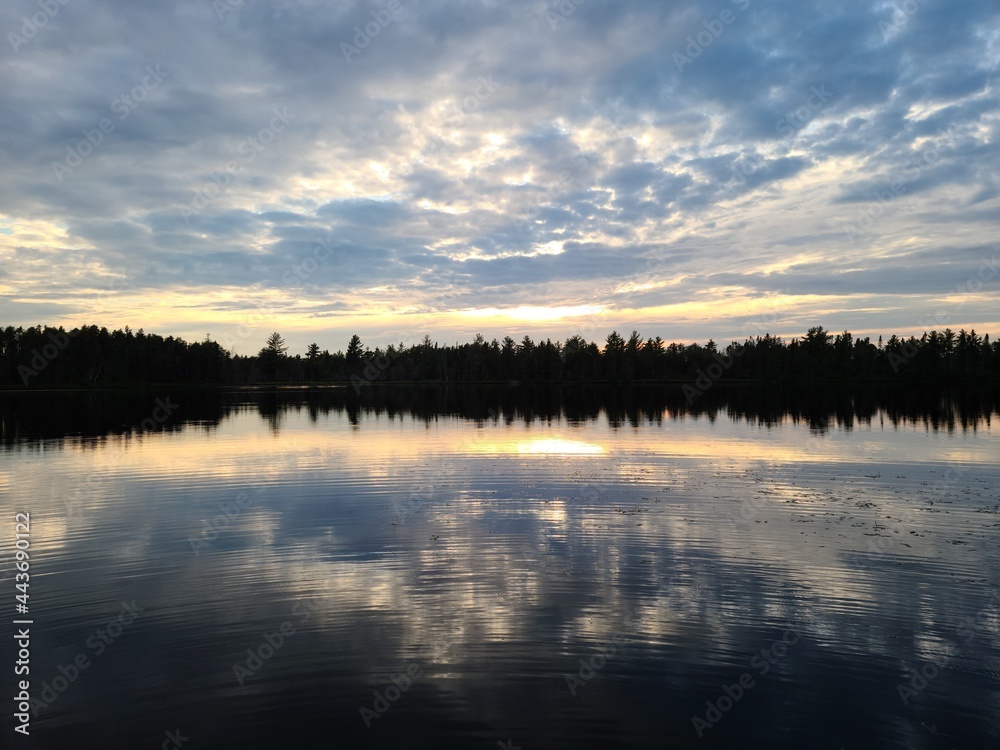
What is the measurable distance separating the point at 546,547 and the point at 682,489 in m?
11.1

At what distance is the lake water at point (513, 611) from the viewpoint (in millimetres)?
9117

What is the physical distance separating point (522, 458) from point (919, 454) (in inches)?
936

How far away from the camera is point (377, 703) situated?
956cm

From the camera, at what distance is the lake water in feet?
29.9

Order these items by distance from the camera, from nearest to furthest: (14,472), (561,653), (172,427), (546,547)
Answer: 1. (561,653)
2. (546,547)
3. (14,472)
4. (172,427)

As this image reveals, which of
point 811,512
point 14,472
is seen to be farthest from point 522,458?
point 14,472

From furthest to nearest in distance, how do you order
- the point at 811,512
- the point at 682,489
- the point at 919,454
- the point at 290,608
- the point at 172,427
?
the point at 172,427 < the point at 919,454 < the point at 682,489 < the point at 811,512 < the point at 290,608

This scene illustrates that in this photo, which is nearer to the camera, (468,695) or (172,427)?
(468,695)

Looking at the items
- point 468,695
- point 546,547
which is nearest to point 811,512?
point 546,547

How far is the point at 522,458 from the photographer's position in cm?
3681

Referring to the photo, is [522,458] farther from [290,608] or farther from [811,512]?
[290,608]

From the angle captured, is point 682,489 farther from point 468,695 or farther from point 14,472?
point 14,472

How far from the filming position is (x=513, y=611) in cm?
1283

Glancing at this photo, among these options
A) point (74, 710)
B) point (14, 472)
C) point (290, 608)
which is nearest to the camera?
point (74, 710)
